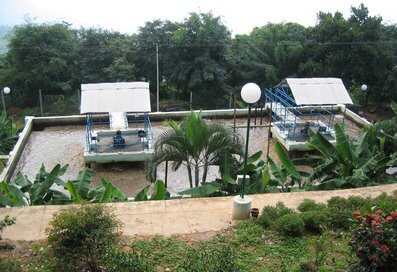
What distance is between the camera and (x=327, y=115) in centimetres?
2123

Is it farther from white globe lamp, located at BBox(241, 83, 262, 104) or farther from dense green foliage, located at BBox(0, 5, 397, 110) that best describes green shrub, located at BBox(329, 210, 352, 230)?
dense green foliage, located at BBox(0, 5, 397, 110)

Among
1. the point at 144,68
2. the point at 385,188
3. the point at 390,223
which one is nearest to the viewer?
the point at 390,223

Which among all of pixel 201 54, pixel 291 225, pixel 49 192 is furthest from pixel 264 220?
pixel 201 54

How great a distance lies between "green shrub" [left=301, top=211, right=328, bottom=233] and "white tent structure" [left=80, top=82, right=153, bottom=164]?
27.0 feet

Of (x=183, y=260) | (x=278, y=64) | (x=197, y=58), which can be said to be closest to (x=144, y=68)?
(x=197, y=58)

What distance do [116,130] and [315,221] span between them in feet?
34.5

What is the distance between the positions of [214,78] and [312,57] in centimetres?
639

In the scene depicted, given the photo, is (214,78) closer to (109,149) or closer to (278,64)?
(278,64)

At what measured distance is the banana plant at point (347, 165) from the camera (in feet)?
35.6

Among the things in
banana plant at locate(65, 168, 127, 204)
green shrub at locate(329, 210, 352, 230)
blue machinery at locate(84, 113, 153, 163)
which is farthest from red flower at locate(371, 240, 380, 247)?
blue machinery at locate(84, 113, 153, 163)

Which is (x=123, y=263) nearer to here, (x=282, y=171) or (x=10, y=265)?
(x=10, y=265)

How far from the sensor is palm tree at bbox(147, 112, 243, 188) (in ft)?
33.7

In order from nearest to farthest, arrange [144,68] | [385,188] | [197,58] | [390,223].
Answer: [390,223] < [385,188] < [197,58] < [144,68]

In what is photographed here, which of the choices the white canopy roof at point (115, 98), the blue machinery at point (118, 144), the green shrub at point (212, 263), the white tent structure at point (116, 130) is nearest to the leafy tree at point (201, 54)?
the blue machinery at point (118, 144)
